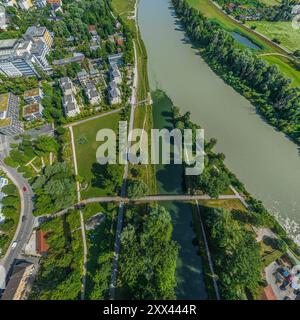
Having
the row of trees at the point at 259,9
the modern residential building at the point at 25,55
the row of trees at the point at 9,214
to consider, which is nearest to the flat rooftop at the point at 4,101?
the modern residential building at the point at 25,55

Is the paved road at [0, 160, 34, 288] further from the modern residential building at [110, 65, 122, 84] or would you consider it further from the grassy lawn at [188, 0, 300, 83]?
the grassy lawn at [188, 0, 300, 83]

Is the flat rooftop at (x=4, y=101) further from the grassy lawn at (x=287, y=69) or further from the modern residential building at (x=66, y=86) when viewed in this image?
the grassy lawn at (x=287, y=69)

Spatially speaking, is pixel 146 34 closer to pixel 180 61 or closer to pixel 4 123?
pixel 180 61

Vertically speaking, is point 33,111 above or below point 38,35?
below

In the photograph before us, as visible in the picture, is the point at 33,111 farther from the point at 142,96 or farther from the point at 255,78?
the point at 255,78

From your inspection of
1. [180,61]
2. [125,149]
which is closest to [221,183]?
[125,149]

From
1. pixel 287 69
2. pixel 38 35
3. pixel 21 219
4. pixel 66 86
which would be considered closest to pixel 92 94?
pixel 66 86

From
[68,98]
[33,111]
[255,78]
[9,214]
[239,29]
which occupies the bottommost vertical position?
[9,214]
